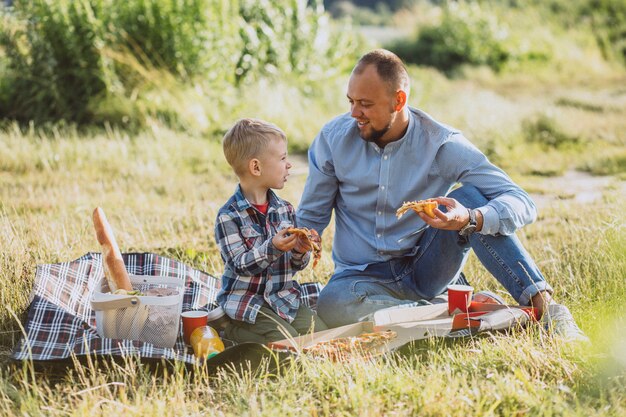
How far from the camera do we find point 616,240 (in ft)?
15.7

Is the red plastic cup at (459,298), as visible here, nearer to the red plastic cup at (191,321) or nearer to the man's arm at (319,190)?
the man's arm at (319,190)

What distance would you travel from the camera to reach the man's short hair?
14.6 feet

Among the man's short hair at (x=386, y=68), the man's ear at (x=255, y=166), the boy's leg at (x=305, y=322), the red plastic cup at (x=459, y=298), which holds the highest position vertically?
the man's short hair at (x=386, y=68)

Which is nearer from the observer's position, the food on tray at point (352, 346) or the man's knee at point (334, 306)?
the food on tray at point (352, 346)

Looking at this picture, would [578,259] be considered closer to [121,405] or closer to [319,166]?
[319,166]

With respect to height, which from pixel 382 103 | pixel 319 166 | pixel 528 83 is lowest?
pixel 528 83

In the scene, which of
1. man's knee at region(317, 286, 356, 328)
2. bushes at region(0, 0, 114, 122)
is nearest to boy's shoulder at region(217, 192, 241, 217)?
man's knee at region(317, 286, 356, 328)

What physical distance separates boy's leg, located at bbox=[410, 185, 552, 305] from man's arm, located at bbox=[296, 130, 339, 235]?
566 millimetres

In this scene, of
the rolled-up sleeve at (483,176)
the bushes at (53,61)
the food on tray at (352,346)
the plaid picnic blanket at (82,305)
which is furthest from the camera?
the bushes at (53,61)

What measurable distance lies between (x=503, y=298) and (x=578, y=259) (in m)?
0.55

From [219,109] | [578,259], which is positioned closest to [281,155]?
[578,259]

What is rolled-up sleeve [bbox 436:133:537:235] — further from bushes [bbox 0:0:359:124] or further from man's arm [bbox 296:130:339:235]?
bushes [bbox 0:0:359:124]

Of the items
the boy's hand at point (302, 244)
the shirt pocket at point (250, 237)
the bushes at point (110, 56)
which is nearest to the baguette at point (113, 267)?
the shirt pocket at point (250, 237)

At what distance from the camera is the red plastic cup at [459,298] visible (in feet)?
14.1
